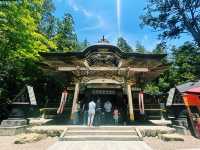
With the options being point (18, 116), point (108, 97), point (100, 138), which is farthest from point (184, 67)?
point (100, 138)

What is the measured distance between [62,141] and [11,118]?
6.31 metres

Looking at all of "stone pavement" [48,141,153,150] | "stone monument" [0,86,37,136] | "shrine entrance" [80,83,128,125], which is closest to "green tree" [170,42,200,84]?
"shrine entrance" [80,83,128,125]

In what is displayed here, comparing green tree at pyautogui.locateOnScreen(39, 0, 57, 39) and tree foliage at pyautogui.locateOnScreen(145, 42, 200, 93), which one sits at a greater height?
green tree at pyautogui.locateOnScreen(39, 0, 57, 39)

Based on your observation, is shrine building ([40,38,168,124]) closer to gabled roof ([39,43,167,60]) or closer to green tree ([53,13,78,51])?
gabled roof ([39,43,167,60])

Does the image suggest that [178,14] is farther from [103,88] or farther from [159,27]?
[103,88]

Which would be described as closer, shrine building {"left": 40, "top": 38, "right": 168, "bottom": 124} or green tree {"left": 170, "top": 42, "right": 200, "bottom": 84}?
shrine building {"left": 40, "top": 38, "right": 168, "bottom": 124}

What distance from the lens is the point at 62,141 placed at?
13703 mm

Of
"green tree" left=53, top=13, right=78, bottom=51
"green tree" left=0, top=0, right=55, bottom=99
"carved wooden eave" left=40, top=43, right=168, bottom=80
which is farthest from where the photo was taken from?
"green tree" left=53, top=13, right=78, bottom=51

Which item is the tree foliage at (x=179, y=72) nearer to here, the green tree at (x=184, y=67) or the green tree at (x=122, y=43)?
the green tree at (x=184, y=67)

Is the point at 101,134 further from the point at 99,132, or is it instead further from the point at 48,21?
the point at 48,21

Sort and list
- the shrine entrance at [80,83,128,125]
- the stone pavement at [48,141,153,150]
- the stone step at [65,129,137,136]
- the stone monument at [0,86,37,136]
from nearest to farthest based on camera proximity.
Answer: the stone pavement at [48,141,153,150], the stone step at [65,129,137,136], the stone monument at [0,86,37,136], the shrine entrance at [80,83,128,125]

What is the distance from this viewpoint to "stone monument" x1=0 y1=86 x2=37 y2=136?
1705 cm

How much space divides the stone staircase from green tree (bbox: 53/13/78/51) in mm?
24971

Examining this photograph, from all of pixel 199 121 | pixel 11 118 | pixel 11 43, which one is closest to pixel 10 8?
pixel 11 43
